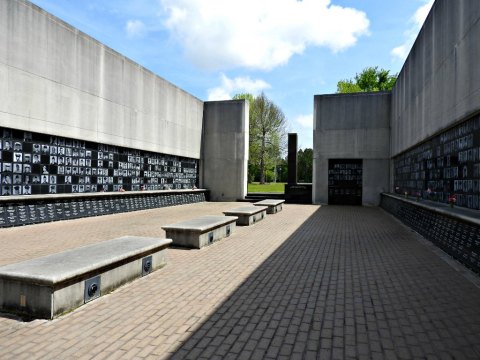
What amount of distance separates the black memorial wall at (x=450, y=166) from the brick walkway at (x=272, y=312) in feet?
6.95

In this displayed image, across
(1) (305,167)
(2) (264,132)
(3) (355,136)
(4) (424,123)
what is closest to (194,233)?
(4) (424,123)

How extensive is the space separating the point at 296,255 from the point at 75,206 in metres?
8.94

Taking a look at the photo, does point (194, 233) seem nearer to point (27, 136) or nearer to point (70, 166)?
point (27, 136)

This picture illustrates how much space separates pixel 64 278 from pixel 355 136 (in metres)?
20.4

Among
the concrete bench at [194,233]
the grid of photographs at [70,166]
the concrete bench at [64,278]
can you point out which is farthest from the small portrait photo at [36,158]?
the concrete bench at [64,278]

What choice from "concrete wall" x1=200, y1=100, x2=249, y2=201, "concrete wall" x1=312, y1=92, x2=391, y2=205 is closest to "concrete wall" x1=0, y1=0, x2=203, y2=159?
"concrete wall" x1=200, y1=100, x2=249, y2=201

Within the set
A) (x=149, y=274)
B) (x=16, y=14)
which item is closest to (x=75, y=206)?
(x=16, y=14)

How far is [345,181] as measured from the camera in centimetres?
2208

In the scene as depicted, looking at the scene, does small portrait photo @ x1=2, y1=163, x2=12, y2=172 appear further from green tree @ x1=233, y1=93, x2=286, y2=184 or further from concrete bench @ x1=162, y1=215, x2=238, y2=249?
green tree @ x1=233, y1=93, x2=286, y2=184

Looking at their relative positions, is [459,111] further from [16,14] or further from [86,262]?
[16,14]

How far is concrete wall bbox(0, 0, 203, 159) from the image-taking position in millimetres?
10406

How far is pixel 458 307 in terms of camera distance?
4340 mm

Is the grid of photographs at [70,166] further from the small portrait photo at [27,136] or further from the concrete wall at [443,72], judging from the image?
the concrete wall at [443,72]

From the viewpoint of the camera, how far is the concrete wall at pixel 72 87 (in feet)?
34.1
